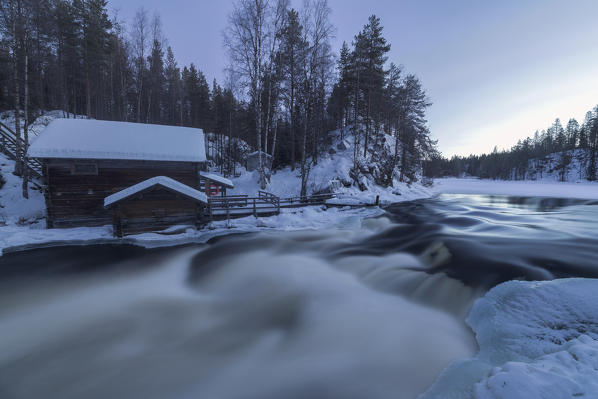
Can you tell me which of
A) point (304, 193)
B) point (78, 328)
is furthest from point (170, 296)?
point (304, 193)

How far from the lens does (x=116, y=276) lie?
695 cm

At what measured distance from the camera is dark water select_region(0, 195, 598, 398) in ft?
11.2

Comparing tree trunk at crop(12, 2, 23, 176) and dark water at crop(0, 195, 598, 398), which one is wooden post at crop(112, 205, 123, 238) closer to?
dark water at crop(0, 195, 598, 398)

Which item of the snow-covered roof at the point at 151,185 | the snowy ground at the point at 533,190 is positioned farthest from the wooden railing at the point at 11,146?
the snowy ground at the point at 533,190

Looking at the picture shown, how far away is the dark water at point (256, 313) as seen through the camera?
3.41m

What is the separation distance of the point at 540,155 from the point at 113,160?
12284 cm

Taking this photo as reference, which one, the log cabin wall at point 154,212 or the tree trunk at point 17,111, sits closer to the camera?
the log cabin wall at point 154,212

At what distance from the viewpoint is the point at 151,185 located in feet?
34.2

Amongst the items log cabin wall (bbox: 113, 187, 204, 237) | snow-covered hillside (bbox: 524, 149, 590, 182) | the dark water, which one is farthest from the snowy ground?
log cabin wall (bbox: 113, 187, 204, 237)

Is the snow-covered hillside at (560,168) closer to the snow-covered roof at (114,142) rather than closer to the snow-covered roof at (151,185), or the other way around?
the snow-covered roof at (151,185)

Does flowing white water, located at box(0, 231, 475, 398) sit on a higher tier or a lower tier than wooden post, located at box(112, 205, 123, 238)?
lower

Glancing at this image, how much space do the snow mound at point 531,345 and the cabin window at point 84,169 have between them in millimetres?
15933

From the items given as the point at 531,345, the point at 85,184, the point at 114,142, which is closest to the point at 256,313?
the point at 531,345

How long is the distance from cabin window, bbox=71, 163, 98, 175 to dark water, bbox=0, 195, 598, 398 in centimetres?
482
